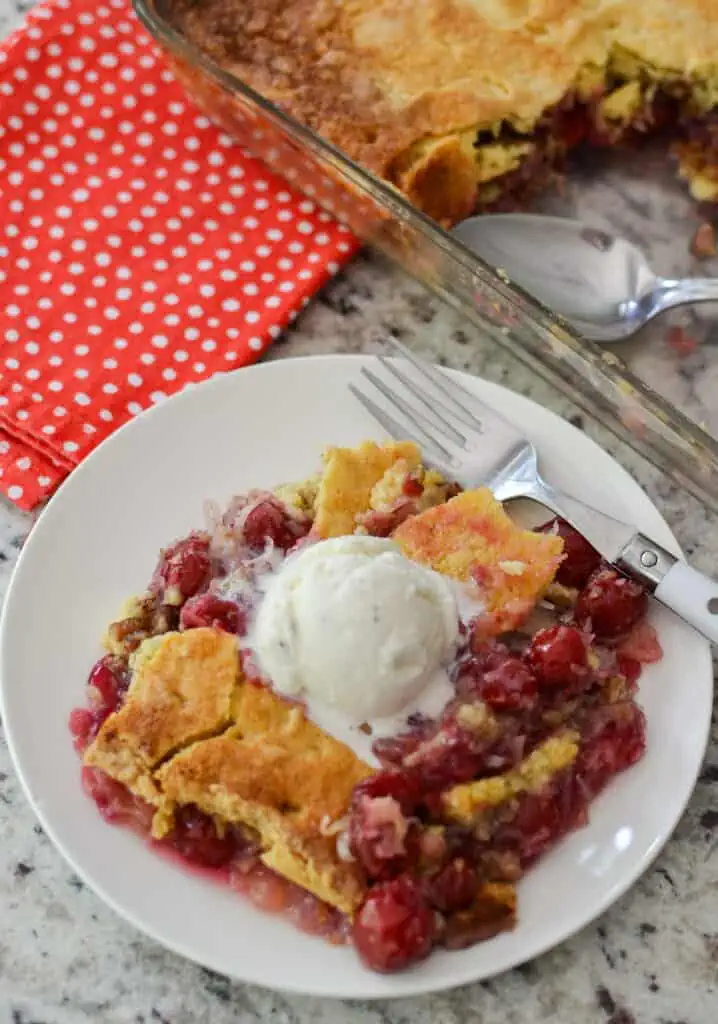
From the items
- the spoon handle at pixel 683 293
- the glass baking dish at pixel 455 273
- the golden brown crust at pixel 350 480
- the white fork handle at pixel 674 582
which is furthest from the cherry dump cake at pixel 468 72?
the white fork handle at pixel 674 582

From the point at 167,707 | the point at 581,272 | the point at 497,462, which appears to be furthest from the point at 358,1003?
the point at 581,272

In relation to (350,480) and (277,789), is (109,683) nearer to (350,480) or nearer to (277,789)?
(277,789)

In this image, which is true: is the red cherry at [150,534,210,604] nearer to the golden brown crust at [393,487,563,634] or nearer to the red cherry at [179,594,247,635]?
the red cherry at [179,594,247,635]

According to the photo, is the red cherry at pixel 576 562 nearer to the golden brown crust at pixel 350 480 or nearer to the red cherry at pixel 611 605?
the red cherry at pixel 611 605

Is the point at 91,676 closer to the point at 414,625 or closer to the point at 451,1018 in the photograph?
the point at 414,625

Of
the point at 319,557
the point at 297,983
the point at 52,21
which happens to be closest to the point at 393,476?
the point at 319,557
